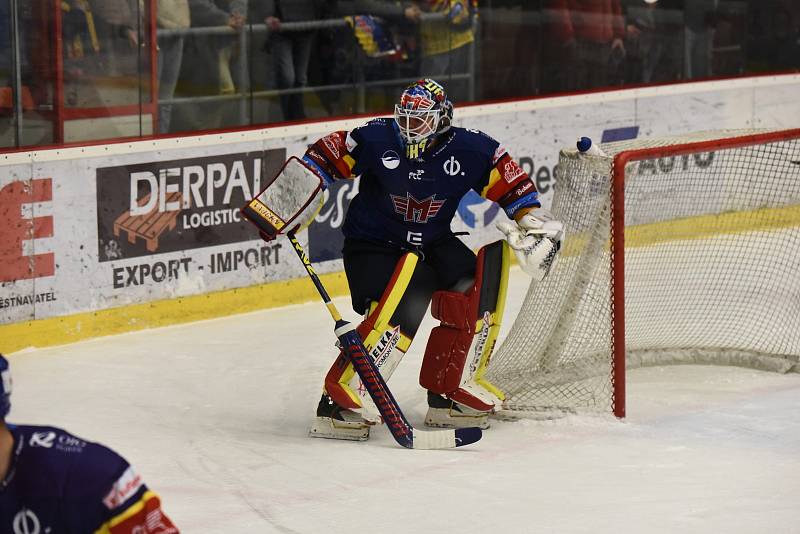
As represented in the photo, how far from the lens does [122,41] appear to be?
20.2ft

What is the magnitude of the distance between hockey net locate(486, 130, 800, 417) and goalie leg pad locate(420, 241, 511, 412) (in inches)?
8.4

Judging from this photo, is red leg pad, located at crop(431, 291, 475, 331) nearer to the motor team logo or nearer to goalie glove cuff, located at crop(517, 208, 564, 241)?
goalie glove cuff, located at crop(517, 208, 564, 241)

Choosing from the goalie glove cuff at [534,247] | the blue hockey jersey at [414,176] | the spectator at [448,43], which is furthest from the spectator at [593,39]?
the goalie glove cuff at [534,247]

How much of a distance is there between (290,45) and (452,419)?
250 cm

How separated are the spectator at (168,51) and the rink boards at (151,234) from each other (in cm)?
21

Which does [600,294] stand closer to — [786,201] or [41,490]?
[786,201]

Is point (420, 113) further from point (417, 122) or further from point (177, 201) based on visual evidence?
point (177, 201)

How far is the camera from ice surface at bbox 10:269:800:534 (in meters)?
4.05

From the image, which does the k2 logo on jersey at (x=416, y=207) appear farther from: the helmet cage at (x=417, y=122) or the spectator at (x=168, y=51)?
the spectator at (x=168, y=51)

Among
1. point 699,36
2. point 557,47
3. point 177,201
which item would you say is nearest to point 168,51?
point 177,201

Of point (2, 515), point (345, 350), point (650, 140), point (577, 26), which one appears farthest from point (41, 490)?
point (577, 26)

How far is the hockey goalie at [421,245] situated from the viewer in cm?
468

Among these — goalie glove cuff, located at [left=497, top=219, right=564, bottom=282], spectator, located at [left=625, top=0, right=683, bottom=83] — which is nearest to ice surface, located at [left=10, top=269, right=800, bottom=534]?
goalie glove cuff, located at [left=497, top=219, right=564, bottom=282]

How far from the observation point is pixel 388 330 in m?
4.67
